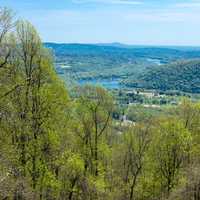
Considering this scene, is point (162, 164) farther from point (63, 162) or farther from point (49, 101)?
point (49, 101)

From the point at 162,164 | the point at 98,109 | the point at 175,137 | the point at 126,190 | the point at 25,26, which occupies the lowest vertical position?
the point at 126,190

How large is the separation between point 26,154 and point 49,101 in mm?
3840

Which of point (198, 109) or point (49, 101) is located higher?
point (49, 101)

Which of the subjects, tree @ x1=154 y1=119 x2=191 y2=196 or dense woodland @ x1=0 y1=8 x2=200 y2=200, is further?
tree @ x1=154 y1=119 x2=191 y2=196

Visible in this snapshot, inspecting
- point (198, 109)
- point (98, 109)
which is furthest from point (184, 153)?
point (98, 109)

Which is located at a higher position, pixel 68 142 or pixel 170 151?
pixel 68 142

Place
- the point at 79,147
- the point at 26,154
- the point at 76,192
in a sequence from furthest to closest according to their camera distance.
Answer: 1. the point at 79,147
2. the point at 76,192
3. the point at 26,154

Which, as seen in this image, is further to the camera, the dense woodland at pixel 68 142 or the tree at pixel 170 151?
the tree at pixel 170 151

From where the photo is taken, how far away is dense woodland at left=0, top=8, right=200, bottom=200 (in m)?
23.1

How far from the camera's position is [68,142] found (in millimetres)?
32188

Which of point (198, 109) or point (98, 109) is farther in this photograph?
point (198, 109)

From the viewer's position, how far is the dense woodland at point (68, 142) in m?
23.1

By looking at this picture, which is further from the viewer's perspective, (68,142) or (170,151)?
(170,151)

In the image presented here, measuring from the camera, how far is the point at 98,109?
1480 inches
